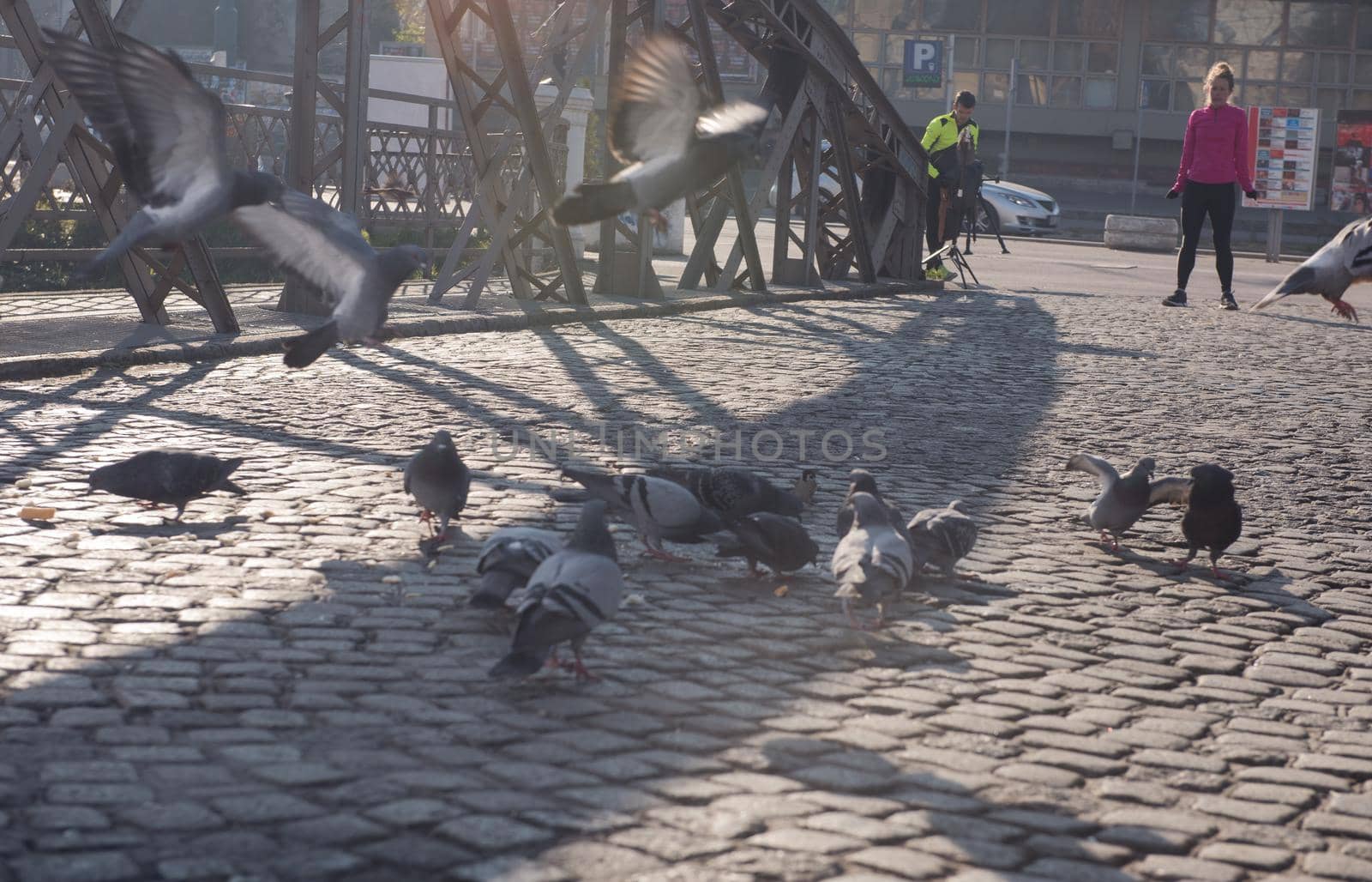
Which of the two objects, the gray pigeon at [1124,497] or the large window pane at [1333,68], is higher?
the large window pane at [1333,68]

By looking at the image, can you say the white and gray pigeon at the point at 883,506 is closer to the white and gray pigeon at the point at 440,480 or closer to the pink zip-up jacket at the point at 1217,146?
the white and gray pigeon at the point at 440,480

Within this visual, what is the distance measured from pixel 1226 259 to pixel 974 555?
43.9ft

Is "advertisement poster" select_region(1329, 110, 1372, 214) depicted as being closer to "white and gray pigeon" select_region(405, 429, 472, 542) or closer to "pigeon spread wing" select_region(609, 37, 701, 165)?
"pigeon spread wing" select_region(609, 37, 701, 165)

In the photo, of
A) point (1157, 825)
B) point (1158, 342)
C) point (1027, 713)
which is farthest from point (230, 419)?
point (1158, 342)

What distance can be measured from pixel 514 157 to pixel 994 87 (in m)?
28.9

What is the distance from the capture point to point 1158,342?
14.7 metres

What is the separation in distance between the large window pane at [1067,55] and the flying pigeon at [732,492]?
4327cm

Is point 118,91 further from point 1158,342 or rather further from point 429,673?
point 1158,342

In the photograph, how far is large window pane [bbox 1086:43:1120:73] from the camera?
4678 cm

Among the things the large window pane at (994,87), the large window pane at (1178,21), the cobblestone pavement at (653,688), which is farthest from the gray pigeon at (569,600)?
the large window pane at (1178,21)

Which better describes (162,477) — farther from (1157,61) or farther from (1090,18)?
(1157,61)

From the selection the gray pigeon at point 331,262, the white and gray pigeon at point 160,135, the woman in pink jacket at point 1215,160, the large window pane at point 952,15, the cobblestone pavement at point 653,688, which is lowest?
the cobblestone pavement at point 653,688

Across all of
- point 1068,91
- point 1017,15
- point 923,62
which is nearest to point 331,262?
point 923,62

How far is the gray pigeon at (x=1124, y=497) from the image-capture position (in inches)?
254
